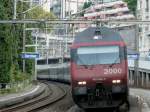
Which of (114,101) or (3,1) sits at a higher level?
(3,1)

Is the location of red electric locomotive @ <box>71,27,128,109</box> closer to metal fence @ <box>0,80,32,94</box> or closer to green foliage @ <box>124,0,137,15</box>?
metal fence @ <box>0,80,32,94</box>

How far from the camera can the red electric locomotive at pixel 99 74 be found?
23.8 metres

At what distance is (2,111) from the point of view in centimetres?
2575

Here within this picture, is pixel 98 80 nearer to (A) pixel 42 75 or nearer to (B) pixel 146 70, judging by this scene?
(B) pixel 146 70

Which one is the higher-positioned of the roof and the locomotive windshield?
the roof

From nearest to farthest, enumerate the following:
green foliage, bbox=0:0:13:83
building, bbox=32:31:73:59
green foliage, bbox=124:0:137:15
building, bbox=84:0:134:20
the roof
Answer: the roof
green foliage, bbox=0:0:13:83
building, bbox=32:31:73:59
green foliage, bbox=124:0:137:15
building, bbox=84:0:134:20

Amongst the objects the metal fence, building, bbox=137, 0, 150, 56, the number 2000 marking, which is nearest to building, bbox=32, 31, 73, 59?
building, bbox=137, 0, 150, 56

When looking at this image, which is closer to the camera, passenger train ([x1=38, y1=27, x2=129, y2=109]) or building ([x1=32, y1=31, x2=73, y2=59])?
passenger train ([x1=38, y1=27, x2=129, y2=109])

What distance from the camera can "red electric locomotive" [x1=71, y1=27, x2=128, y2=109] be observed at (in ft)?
78.2

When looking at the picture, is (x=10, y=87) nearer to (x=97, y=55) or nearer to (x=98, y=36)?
(x=98, y=36)

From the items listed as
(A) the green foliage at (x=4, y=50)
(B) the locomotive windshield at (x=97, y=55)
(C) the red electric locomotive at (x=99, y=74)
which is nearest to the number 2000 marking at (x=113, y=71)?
(C) the red electric locomotive at (x=99, y=74)

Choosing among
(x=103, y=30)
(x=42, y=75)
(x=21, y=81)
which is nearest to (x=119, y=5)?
(x=42, y=75)

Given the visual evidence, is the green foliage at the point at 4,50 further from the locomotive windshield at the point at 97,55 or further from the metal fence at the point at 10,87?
the locomotive windshield at the point at 97,55

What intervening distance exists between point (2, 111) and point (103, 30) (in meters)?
6.09
